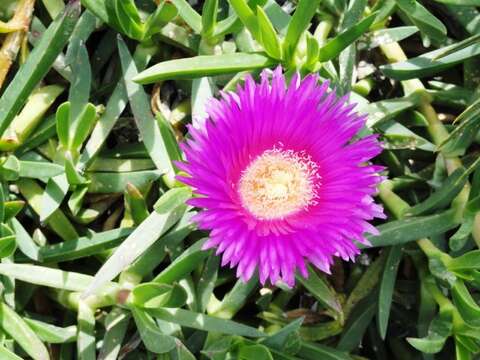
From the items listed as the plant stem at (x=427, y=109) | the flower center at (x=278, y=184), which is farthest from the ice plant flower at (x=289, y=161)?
the plant stem at (x=427, y=109)

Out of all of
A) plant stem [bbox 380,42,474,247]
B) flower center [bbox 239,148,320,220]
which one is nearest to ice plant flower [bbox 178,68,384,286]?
flower center [bbox 239,148,320,220]

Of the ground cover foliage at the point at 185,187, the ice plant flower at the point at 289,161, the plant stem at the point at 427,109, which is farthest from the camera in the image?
the plant stem at the point at 427,109

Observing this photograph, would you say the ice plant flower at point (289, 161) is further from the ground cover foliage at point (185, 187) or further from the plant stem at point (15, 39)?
the plant stem at point (15, 39)

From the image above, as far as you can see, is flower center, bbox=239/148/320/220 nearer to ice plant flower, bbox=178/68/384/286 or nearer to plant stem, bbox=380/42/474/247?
ice plant flower, bbox=178/68/384/286

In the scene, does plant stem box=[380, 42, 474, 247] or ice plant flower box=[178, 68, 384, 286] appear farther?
plant stem box=[380, 42, 474, 247]

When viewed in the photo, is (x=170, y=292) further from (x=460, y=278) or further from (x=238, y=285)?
(x=460, y=278)

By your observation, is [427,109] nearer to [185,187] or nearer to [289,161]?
[289,161]

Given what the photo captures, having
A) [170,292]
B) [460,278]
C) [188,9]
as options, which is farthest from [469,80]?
[170,292]

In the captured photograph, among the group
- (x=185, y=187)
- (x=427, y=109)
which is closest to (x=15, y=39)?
(x=185, y=187)
